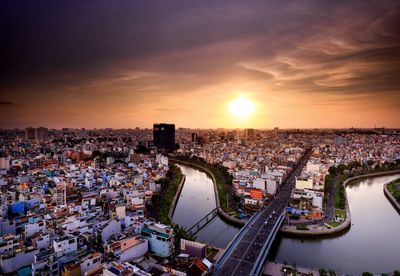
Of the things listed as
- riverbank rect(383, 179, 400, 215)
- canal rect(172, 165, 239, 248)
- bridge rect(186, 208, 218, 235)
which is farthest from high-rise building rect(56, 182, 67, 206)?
riverbank rect(383, 179, 400, 215)

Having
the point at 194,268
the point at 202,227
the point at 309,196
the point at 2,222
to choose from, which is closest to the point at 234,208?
the point at 202,227

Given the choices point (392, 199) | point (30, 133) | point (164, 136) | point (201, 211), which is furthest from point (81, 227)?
point (30, 133)

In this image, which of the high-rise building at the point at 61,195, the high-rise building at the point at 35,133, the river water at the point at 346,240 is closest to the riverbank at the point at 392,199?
the river water at the point at 346,240

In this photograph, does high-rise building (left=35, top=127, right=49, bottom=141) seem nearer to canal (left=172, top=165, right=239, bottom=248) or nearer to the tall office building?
the tall office building

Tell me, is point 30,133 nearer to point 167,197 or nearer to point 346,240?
point 167,197

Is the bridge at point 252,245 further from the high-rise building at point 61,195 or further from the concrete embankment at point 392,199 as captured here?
the high-rise building at point 61,195

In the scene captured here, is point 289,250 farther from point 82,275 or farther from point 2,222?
point 2,222

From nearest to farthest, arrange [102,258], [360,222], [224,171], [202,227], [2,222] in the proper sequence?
[102,258]
[2,222]
[202,227]
[360,222]
[224,171]

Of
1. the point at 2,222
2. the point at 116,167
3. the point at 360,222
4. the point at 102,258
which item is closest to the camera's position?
the point at 102,258
